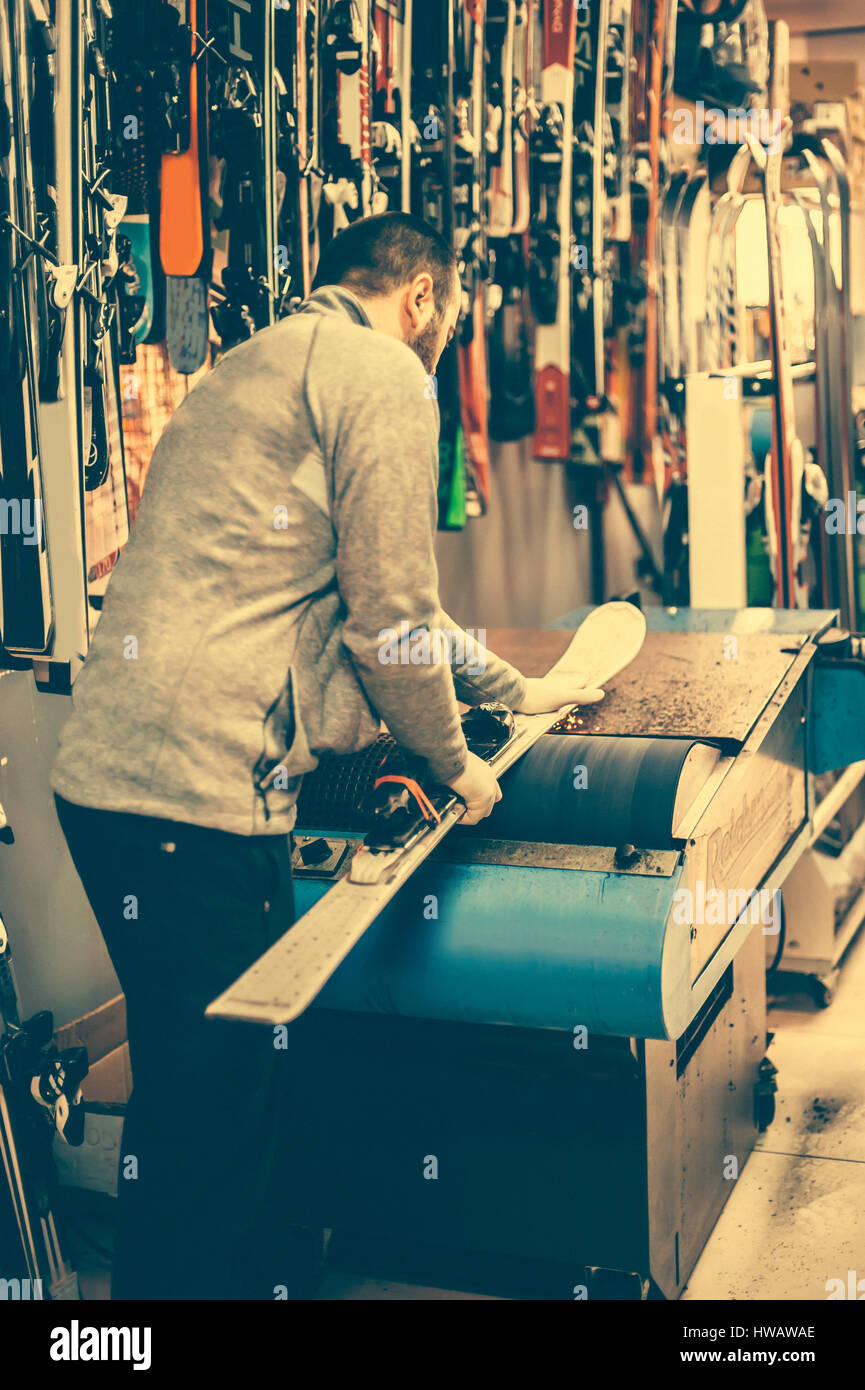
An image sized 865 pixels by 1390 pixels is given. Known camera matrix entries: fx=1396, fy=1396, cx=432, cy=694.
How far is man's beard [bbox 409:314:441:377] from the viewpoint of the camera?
1.85 m

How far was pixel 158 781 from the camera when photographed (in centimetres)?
158

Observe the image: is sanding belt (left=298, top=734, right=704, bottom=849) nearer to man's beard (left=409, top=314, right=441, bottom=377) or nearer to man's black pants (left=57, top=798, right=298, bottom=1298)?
man's black pants (left=57, top=798, right=298, bottom=1298)

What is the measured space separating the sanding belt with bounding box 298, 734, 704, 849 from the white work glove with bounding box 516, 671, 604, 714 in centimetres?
15

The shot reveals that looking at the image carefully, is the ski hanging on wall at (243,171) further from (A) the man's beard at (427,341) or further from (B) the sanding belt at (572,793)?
(B) the sanding belt at (572,793)

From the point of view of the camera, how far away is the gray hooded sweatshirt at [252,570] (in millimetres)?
1584

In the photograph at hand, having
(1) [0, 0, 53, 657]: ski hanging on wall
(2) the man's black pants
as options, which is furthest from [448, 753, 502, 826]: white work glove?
(1) [0, 0, 53, 657]: ski hanging on wall

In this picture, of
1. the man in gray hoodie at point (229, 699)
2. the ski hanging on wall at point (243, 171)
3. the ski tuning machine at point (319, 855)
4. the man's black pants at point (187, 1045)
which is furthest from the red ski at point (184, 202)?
the man's black pants at point (187, 1045)

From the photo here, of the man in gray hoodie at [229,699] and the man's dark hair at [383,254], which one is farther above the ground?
the man's dark hair at [383,254]

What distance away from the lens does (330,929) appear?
5.13ft

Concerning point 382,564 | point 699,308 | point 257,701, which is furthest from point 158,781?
point 699,308

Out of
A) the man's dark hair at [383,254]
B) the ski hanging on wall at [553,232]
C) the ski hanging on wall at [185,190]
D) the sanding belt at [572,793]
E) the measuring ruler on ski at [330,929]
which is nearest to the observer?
the measuring ruler on ski at [330,929]

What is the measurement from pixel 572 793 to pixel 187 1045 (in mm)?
666

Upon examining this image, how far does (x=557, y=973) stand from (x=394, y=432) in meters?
0.72

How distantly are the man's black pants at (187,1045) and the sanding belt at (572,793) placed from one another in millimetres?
345
